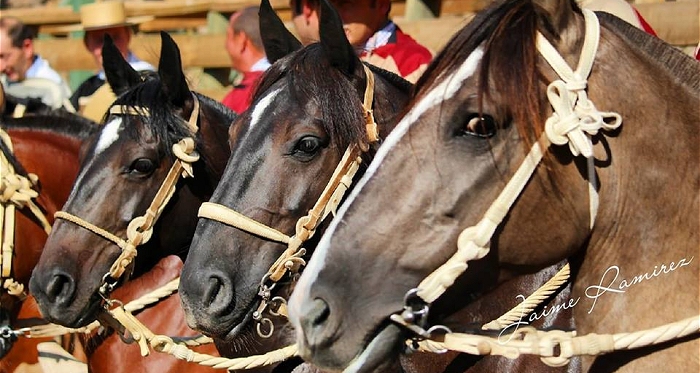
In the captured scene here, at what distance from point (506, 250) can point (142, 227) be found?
2201 mm

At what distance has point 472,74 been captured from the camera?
236 cm

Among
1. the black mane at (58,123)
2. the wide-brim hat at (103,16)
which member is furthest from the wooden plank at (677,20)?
the wide-brim hat at (103,16)

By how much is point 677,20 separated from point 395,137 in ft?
12.2

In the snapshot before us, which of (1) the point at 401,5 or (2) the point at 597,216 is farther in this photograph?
(1) the point at 401,5

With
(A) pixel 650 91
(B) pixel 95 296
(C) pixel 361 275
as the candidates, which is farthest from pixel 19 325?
(A) pixel 650 91

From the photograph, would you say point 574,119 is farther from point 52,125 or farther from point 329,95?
point 52,125

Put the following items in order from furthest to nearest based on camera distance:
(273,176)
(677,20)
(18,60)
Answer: (18,60) < (677,20) < (273,176)

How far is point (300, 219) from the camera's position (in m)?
3.29

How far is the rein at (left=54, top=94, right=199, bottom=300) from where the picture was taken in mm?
4137

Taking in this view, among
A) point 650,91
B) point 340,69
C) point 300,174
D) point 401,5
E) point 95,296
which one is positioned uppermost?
point 650,91

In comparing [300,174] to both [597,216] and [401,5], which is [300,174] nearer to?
[597,216]

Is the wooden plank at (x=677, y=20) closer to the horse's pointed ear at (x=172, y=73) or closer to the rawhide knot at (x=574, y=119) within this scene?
the horse's pointed ear at (x=172, y=73)
